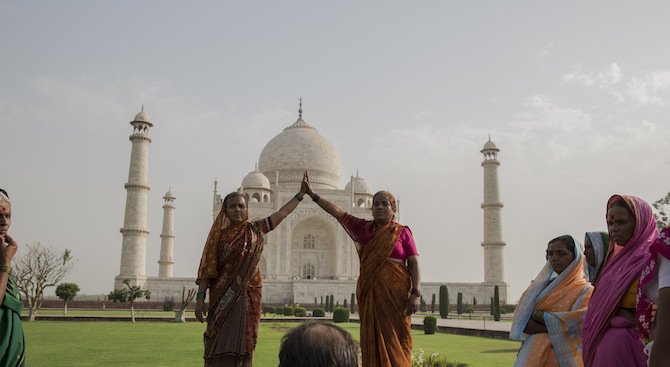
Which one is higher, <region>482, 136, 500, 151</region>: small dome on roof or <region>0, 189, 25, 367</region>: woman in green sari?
<region>482, 136, 500, 151</region>: small dome on roof

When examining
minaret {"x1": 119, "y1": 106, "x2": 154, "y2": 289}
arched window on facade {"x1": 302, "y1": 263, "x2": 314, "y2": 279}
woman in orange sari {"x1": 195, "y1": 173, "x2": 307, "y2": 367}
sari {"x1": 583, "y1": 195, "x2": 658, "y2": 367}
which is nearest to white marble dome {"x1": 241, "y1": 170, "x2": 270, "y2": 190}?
arched window on facade {"x1": 302, "y1": 263, "x2": 314, "y2": 279}

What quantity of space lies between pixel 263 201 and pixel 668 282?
28.8m

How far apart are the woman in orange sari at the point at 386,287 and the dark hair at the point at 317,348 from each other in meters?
1.85

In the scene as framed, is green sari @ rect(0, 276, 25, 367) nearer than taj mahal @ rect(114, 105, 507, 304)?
Yes

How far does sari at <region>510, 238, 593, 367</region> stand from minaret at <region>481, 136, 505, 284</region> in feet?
81.7

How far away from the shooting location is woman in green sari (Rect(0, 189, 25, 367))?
2492 millimetres

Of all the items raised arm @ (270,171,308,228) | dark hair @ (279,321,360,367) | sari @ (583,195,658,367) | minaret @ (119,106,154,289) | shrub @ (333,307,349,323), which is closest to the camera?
dark hair @ (279,321,360,367)

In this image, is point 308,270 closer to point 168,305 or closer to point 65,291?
point 168,305

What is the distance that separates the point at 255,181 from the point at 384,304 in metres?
27.1

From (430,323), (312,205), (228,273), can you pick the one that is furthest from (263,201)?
(228,273)

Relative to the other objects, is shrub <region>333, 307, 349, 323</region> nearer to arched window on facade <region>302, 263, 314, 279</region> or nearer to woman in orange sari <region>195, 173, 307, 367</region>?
woman in orange sari <region>195, 173, 307, 367</region>

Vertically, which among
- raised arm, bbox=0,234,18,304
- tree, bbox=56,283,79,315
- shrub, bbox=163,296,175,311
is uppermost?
raised arm, bbox=0,234,18,304

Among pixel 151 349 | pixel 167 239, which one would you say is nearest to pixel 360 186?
pixel 167 239

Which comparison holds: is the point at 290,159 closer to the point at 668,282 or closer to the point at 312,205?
the point at 312,205
